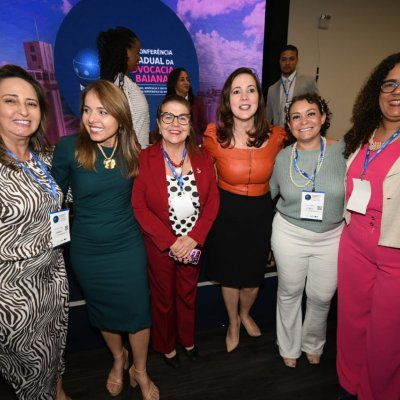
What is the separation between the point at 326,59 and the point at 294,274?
5611 millimetres

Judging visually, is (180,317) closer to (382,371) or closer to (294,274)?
(294,274)

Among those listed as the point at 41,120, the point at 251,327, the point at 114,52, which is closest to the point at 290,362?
the point at 251,327

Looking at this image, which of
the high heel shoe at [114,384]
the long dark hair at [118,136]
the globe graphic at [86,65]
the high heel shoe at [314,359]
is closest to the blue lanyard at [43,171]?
the long dark hair at [118,136]

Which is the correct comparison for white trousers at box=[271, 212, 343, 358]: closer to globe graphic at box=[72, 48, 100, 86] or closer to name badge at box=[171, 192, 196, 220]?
name badge at box=[171, 192, 196, 220]

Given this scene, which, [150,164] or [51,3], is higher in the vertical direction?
[51,3]

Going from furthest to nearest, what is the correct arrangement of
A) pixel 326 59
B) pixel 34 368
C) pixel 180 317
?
1. pixel 326 59
2. pixel 180 317
3. pixel 34 368

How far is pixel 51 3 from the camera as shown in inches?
172

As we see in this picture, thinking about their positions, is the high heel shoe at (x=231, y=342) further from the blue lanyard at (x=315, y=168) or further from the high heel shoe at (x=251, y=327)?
the blue lanyard at (x=315, y=168)

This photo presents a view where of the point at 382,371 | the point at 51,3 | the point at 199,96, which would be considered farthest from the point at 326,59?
the point at 382,371

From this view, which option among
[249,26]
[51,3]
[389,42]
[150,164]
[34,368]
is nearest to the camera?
[34,368]

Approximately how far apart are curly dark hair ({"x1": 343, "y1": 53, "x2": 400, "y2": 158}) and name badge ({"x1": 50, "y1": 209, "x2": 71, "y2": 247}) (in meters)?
1.59

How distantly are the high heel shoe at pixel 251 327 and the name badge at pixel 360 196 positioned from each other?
1.38 m

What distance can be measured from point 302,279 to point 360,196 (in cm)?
72

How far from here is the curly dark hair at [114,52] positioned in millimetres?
3139
